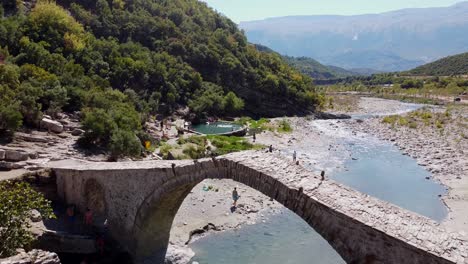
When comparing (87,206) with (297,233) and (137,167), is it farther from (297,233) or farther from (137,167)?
(297,233)

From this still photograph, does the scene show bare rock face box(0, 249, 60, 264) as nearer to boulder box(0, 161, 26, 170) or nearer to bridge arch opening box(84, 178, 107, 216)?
bridge arch opening box(84, 178, 107, 216)

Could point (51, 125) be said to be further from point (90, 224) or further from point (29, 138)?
point (90, 224)

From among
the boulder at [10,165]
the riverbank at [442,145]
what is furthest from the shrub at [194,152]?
the riverbank at [442,145]

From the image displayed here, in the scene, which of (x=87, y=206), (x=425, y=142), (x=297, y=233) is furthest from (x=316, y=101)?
(x=87, y=206)

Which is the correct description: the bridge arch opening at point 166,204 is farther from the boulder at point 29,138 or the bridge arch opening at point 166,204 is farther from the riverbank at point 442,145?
the boulder at point 29,138

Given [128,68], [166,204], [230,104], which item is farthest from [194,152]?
[230,104]

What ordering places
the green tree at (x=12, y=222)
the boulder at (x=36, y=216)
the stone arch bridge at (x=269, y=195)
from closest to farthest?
the stone arch bridge at (x=269, y=195) < the green tree at (x=12, y=222) < the boulder at (x=36, y=216)
